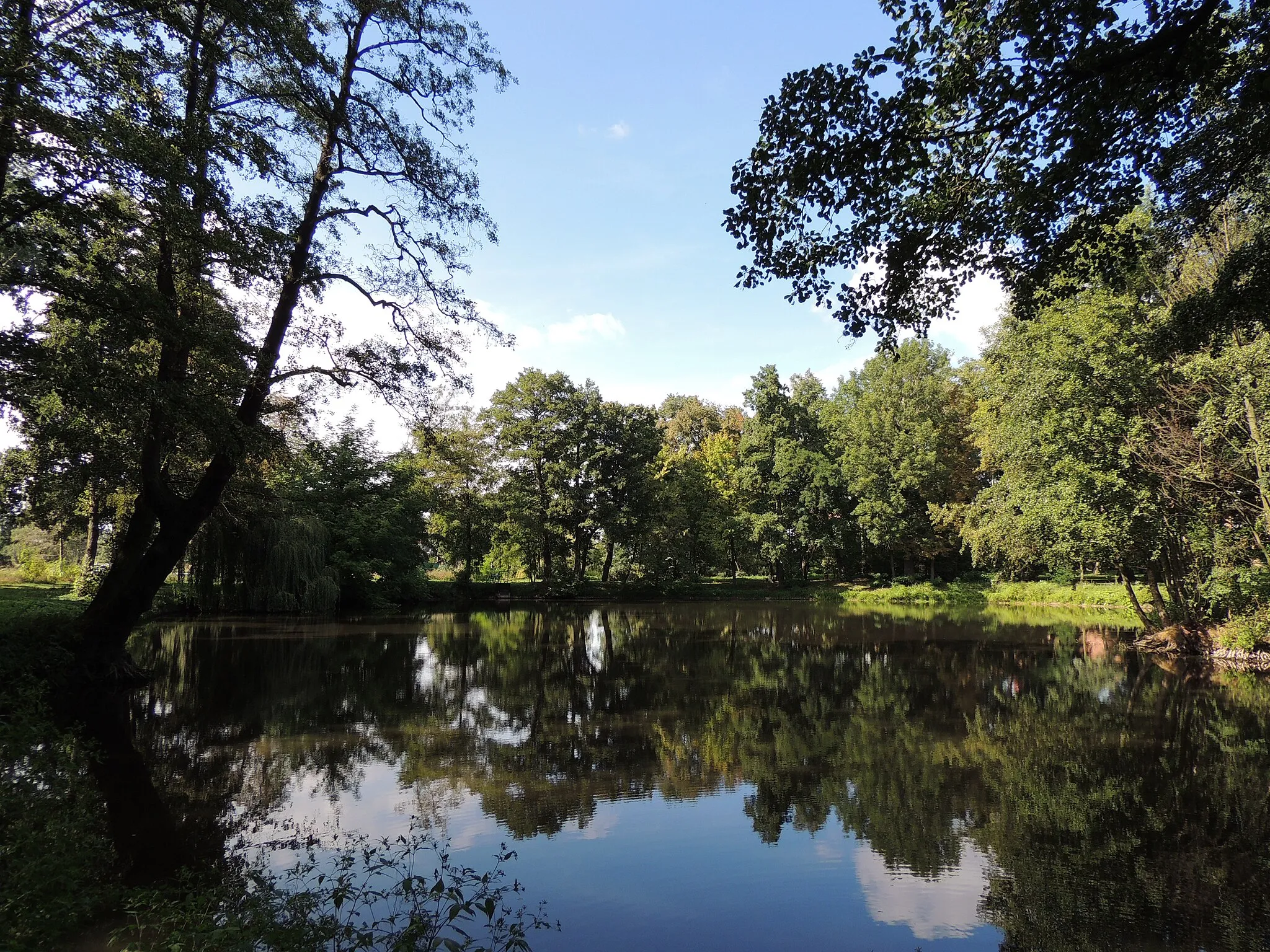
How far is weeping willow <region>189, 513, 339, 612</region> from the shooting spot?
22.4m

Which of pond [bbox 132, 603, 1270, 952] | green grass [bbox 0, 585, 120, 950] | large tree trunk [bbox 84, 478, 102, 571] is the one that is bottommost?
pond [bbox 132, 603, 1270, 952]

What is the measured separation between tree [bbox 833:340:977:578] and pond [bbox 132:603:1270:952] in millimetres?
23056

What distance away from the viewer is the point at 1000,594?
33.1m

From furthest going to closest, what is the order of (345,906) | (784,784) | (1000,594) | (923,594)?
(923,594) → (1000,594) → (784,784) → (345,906)

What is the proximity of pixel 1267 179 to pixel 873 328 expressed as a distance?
6.95 metres

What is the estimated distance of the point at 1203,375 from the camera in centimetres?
1354

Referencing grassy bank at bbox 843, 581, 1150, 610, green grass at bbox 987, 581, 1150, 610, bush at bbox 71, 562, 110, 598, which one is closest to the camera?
bush at bbox 71, 562, 110, 598

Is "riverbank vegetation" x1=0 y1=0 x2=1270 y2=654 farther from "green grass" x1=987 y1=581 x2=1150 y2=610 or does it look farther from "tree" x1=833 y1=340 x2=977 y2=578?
"tree" x1=833 y1=340 x2=977 y2=578

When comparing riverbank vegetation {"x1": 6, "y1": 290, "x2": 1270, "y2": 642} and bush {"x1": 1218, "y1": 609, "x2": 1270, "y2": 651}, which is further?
riverbank vegetation {"x1": 6, "y1": 290, "x2": 1270, "y2": 642}

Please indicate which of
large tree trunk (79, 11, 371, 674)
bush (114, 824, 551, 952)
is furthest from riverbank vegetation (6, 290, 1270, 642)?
bush (114, 824, 551, 952)

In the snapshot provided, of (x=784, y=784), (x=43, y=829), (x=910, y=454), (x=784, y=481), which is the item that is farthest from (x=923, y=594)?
(x=43, y=829)

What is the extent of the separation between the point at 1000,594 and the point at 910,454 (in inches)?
372

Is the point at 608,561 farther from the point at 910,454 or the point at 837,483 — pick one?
the point at 910,454

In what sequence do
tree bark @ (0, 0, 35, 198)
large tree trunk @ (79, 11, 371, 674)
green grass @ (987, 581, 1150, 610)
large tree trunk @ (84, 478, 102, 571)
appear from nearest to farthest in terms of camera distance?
tree bark @ (0, 0, 35, 198)
large tree trunk @ (79, 11, 371, 674)
large tree trunk @ (84, 478, 102, 571)
green grass @ (987, 581, 1150, 610)
